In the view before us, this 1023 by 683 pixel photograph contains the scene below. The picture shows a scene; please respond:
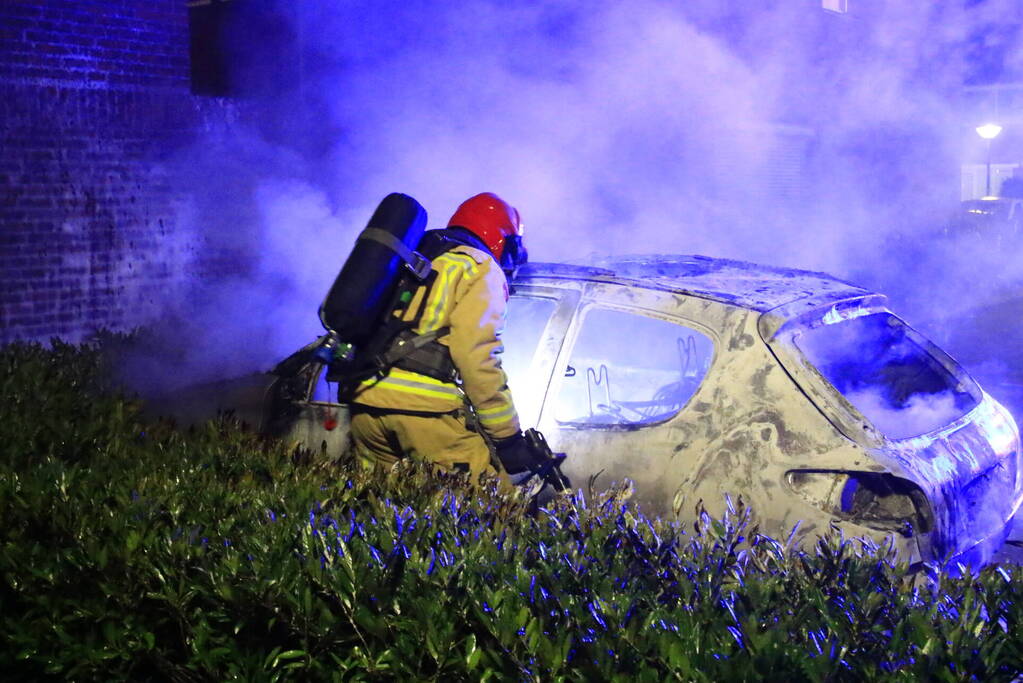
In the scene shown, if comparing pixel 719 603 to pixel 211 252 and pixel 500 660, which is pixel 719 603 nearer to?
pixel 500 660

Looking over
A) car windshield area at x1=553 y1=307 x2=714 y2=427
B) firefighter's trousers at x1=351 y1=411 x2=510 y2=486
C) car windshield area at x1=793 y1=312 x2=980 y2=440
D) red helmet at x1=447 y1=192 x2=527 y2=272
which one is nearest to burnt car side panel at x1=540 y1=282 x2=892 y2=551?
car windshield area at x1=553 y1=307 x2=714 y2=427

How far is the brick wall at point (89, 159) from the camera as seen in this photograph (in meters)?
7.31

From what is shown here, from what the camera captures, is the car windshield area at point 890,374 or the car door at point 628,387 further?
the car windshield area at point 890,374

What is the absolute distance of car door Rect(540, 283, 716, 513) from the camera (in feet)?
11.4

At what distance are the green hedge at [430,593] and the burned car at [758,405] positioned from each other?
22.9 inches

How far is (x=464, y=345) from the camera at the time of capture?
3.70 m

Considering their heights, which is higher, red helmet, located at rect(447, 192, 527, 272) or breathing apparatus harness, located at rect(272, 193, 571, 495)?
red helmet, located at rect(447, 192, 527, 272)

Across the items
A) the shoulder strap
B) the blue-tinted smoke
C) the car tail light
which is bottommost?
the car tail light

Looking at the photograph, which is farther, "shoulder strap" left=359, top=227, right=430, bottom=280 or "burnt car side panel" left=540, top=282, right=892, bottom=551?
"shoulder strap" left=359, top=227, right=430, bottom=280

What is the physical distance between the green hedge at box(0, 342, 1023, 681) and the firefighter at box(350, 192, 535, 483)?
0.72 metres

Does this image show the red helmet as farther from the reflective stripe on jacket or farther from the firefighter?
the reflective stripe on jacket

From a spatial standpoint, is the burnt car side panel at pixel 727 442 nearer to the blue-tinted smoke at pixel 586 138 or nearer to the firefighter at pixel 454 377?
the firefighter at pixel 454 377

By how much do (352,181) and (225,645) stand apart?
24.6 feet

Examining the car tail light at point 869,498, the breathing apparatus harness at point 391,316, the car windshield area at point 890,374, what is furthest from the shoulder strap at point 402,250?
the car tail light at point 869,498
